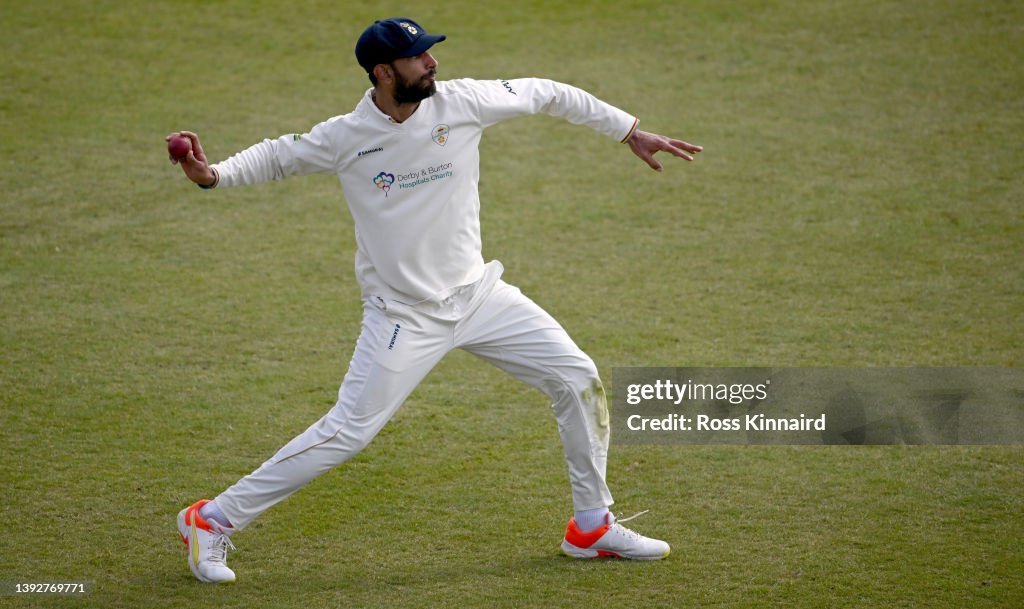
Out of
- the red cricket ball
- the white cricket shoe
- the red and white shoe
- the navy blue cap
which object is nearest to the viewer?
the red cricket ball

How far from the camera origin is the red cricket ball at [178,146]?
474cm

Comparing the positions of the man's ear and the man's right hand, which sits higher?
the man's ear

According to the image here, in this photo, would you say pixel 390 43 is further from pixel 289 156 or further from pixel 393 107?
pixel 289 156

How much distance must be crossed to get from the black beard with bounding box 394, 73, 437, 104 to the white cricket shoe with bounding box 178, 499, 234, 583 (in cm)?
195

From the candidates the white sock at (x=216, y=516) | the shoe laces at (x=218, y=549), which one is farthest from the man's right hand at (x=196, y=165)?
the shoe laces at (x=218, y=549)

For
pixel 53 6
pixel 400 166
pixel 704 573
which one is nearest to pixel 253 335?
pixel 400 166

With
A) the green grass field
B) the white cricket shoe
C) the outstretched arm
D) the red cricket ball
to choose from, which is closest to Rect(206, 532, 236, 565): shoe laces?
the white cricket shoe

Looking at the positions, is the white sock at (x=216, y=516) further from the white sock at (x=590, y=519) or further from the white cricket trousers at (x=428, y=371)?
the white sock at (x=590, y=519)

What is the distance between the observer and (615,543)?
5.27m

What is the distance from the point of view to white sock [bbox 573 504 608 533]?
5273 mm

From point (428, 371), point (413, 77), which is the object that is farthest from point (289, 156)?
point (428, 371)

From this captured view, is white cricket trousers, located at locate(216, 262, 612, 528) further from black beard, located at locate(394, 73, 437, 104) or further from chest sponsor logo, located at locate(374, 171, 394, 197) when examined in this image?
black beard, located at locate(394, 73, 437, 104)

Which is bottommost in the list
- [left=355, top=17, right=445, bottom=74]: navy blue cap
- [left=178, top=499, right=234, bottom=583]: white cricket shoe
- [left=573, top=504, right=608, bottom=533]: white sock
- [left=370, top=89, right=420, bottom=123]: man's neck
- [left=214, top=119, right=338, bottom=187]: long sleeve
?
[left=178, top=499, right=234, bottom=583]: white cricket shoe

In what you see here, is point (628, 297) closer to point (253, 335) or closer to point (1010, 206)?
point (253, 335)
